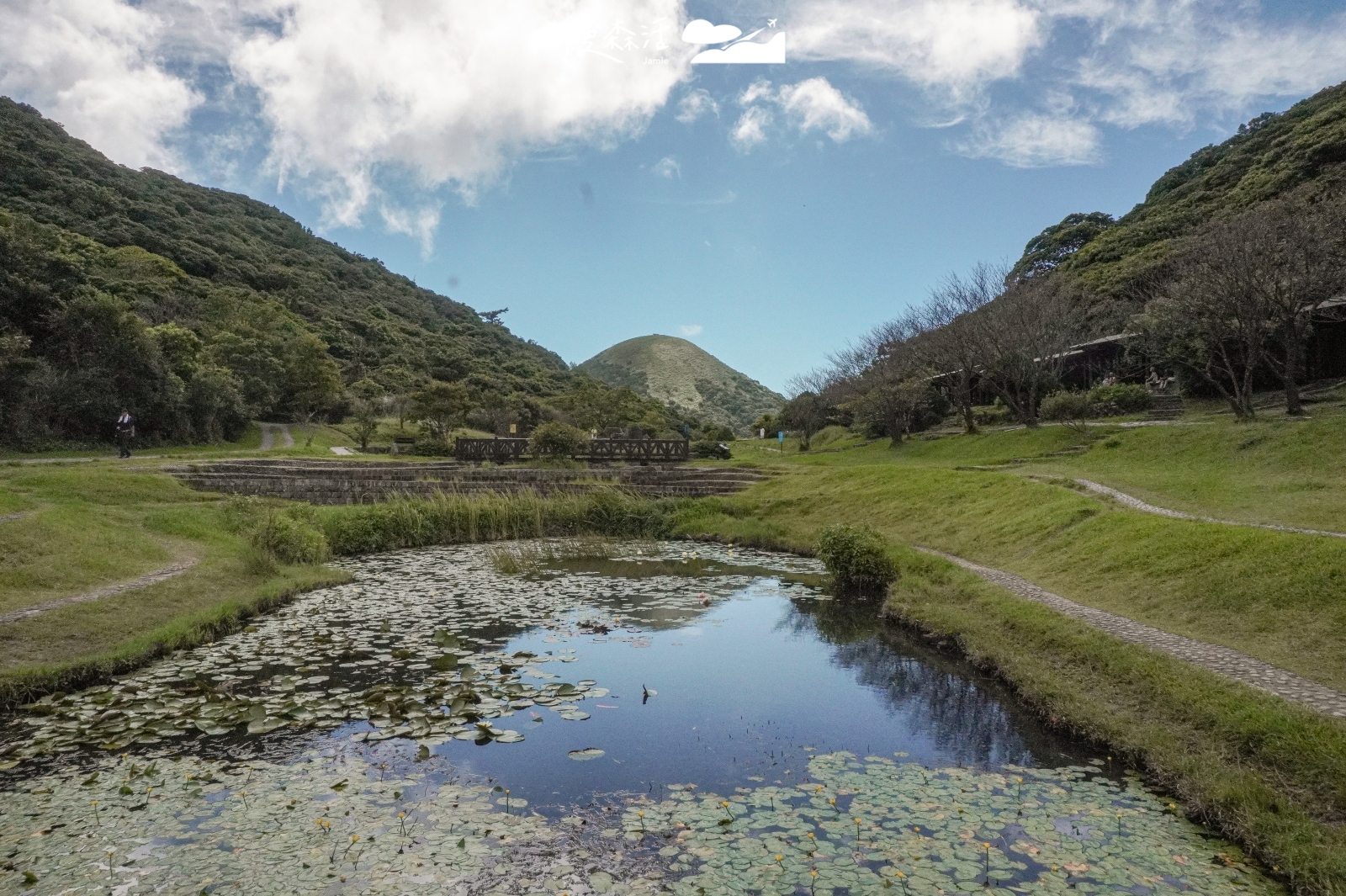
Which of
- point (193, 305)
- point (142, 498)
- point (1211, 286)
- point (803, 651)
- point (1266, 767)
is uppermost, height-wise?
point (193, 305)

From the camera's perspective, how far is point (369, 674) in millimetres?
9172

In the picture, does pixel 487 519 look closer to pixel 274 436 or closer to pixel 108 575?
pixel 108 575

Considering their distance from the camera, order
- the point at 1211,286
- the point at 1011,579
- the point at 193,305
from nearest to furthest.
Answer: the point at 1011,579
the point at 1211,286
the point at 193,305

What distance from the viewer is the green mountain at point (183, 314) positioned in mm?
30781

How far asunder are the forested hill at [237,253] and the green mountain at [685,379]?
109ft

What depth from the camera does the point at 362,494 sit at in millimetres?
22516

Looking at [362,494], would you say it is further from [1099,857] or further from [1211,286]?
[1211,286]

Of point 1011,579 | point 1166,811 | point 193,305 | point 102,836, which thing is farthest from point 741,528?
point 193,305

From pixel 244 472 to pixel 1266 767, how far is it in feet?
79.0

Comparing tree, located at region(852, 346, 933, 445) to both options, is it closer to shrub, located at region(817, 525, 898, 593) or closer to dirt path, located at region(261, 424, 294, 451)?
shrub, located at region(817, 525, 898, 593)

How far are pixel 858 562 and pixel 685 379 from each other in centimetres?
12231

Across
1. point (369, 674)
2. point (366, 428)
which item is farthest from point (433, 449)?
point (369, 674)

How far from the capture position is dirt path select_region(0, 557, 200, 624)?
9227mm

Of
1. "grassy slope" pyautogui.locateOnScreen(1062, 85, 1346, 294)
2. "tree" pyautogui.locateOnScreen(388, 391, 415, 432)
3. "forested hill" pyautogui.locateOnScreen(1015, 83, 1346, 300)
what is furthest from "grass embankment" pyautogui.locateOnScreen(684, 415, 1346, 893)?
"tree" pyautogui.locateOnScreen(388, 391, 415, 432)
